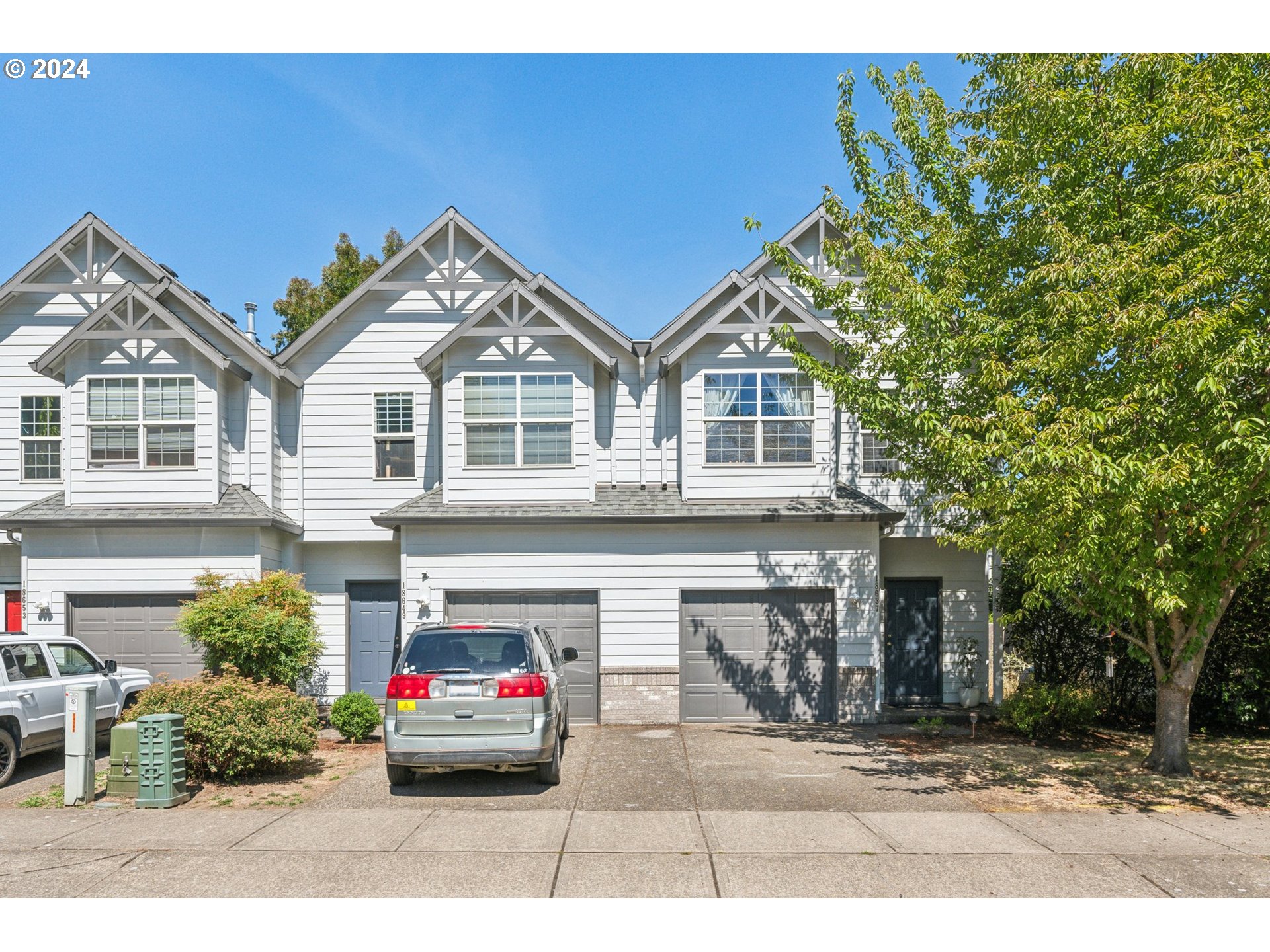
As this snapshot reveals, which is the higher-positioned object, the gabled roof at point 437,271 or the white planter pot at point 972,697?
the gabled roof at point 437,271

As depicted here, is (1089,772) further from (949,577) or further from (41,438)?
(41,438)

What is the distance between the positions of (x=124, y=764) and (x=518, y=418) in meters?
7.82

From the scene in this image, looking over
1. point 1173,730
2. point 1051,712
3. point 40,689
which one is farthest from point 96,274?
point 1173,730

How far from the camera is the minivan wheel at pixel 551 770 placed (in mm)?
10477

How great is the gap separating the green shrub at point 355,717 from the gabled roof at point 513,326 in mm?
5631

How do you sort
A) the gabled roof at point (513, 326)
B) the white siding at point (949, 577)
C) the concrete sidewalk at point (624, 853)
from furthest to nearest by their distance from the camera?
1. the white siding at point (949, 577)
2. the gabled roof at point (513, 326)
3. the concrete sidewalk at point (624, 853)

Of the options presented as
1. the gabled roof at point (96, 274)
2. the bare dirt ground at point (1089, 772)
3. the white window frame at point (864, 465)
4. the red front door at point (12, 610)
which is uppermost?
the gabled roof at point (96, 274)

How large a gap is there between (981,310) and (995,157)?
6.31 feet

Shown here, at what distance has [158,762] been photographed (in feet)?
31.9

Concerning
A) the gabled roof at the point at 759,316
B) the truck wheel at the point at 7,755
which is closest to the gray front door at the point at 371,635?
the truck wheel at the point at 7,755

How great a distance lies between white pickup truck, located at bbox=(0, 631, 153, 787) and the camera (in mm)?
10836

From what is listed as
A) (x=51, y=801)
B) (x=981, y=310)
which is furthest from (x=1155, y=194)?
(x=51, y=801)

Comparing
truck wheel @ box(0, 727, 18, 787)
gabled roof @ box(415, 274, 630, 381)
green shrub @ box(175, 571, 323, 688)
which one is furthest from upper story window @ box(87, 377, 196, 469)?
truck wheel @ box(0, 727, 18, 787)

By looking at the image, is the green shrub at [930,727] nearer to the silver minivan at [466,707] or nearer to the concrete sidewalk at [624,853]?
the concrete sidewalk at [624,853]
